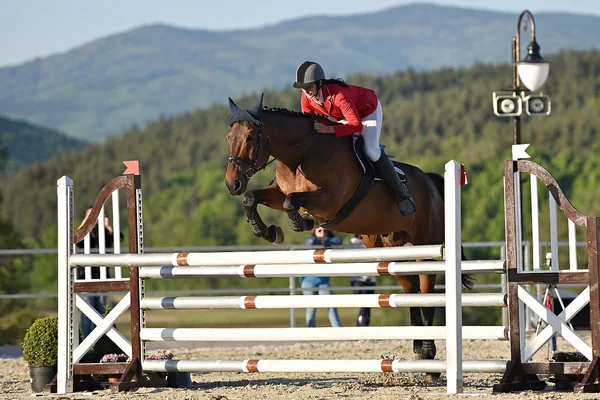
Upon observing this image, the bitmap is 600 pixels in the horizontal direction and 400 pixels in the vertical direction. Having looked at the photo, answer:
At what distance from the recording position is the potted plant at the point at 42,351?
6777mm

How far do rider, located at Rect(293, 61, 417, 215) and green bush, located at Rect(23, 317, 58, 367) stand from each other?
7.35ft

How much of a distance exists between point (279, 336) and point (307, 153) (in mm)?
1141

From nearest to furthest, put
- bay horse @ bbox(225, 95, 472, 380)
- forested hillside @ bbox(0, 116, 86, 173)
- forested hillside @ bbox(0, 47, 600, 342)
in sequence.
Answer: bay horse @ bbox(225, 95, 472, 380) → forested hillside @ bbox(0, 47, 600, 342) → forested hillside @ bbox(0, 116, 86, 173)

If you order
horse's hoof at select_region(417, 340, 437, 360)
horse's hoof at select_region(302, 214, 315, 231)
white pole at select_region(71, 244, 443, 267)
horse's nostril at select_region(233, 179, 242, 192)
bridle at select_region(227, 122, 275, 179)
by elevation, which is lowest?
horse's hoof at select_region(417, 340, 437, 360)

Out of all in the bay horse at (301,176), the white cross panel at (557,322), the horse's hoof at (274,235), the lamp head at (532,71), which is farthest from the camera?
the lamp head at (532,71)

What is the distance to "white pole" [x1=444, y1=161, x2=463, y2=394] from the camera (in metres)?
5.57

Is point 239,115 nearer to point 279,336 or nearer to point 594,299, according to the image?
point 279,336

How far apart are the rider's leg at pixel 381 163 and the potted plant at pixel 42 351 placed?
2.41 metres

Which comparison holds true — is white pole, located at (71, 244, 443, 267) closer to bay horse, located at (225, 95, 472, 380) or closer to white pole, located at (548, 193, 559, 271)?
bay horse, located at (225, 95, 472, 380)

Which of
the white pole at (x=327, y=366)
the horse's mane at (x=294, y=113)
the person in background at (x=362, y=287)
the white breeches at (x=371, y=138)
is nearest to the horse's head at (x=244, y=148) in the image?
the horse's mane at (x=294, y=113)

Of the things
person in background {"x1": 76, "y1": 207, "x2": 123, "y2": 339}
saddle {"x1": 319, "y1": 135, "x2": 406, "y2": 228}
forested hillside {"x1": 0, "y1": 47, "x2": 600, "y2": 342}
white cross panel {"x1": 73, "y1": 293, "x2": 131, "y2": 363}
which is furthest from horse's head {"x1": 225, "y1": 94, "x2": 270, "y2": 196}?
forested hillside {"x1": 0, "y1": 47, "x2": 600, "y2": 342}

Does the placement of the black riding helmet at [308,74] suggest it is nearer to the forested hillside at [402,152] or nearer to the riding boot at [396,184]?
the riding boot at [396,184]


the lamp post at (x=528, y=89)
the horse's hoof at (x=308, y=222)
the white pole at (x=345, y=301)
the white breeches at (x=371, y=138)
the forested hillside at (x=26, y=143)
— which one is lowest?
the white pole at (x=345, y=301)

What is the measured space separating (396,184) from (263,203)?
901 mm
